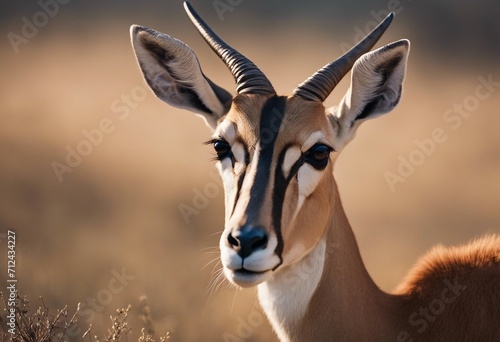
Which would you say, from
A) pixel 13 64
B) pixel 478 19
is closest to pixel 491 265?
pixel 478 19

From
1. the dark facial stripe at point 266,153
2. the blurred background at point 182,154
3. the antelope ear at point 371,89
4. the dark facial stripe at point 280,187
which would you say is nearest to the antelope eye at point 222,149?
the dark facial stripe at point 266,153

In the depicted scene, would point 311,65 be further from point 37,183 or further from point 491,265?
point 491,265

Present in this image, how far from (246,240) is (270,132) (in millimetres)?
1098

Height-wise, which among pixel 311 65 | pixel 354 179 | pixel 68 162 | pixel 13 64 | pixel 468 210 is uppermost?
pixel 13 64

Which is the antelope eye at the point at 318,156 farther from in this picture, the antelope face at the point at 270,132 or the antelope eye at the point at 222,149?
the antelope eye at the point at 222,149

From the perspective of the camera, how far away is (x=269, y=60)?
17891 millimetres

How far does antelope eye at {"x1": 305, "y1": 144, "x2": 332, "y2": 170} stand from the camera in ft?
23.0

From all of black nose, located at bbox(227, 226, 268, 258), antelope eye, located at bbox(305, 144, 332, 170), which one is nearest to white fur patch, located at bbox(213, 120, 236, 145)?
antelope eye, located at bbox(305, 144, 332, 170)

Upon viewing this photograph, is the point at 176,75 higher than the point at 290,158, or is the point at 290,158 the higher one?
the point at 176,75

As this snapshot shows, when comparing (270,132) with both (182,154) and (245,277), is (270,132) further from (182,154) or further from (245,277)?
(182,154)

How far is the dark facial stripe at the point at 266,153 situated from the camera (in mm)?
6551

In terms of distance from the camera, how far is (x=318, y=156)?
704cm

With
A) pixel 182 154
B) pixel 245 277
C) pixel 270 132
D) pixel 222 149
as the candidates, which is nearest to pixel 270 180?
pixel 270 132

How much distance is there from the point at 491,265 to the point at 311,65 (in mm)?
10266
